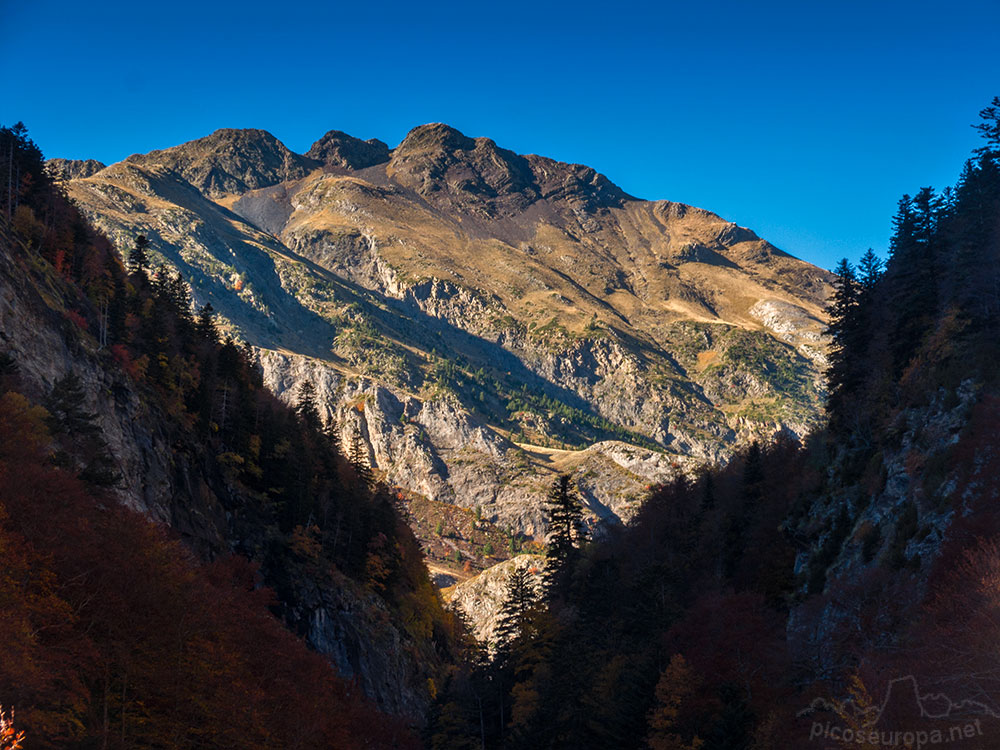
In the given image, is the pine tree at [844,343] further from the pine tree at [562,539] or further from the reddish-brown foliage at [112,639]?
the reddish-brown foliage at [112,639]

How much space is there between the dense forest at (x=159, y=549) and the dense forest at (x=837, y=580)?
58.1ft

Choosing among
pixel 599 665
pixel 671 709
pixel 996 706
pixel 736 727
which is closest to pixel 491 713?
pixel 599 665

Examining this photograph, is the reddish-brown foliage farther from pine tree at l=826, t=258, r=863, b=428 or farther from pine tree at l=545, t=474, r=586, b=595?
pine tree at l=826, t=258, r=863, b=428

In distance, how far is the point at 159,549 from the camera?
39281 millimetres

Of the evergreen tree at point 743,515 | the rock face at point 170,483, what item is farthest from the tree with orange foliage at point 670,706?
the rock face at point 170,483

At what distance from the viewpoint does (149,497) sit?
58312 millimetres

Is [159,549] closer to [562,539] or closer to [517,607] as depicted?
[517,607]

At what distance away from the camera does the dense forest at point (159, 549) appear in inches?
1197

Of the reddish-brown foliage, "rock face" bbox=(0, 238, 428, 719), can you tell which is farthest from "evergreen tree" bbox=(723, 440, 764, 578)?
the reddish-brown foliage

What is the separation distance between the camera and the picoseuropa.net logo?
28734mm

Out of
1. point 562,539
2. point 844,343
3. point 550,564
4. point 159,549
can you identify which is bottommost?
point 159,549

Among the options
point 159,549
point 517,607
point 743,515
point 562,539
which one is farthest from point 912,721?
point 562,539

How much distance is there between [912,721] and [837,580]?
17198 mm

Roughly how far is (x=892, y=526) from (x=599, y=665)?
26.5 metres
